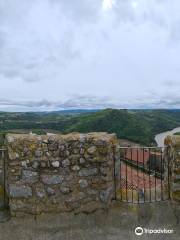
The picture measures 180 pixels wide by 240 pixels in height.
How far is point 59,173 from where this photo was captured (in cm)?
570

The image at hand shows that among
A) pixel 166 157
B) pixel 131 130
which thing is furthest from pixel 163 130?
pixel 166 157

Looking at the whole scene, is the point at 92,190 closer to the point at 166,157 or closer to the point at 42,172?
the point at 42,172

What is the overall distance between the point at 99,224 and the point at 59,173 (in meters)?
1.17

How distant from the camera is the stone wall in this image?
221 inches

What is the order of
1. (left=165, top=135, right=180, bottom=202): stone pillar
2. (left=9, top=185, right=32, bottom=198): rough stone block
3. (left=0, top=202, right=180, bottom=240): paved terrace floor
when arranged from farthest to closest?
1. (left=165, top=135, right=180, bottom=202): stone pillar
2. (left=9, top=185, right=32, bottom=198): rough stone block
3. (left=0, top=202, right=180, bottom=240): paved terrace floor

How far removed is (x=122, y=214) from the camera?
19.1ft

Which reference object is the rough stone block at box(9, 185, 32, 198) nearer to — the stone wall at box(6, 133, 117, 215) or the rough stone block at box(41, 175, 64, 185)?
the stone wall at box(6, 133, 117, 215)

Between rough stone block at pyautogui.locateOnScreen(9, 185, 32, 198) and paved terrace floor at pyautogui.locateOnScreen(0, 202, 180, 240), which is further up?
rough stone block at pyautogui.locateOnScreen(9, 185, 32, 198)

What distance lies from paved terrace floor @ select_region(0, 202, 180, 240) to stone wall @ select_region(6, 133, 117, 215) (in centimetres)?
17

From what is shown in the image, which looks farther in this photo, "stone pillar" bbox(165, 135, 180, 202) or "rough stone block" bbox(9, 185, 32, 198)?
"stone pillar" bbox(165, 135, 180, 202)

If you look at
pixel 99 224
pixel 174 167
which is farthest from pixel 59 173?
pixel 174 167

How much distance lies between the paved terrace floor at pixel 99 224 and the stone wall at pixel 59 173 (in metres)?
0.17

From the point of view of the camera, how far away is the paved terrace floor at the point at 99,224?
17.8 feet

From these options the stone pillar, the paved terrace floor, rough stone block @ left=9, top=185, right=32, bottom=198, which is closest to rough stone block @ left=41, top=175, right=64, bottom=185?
rough stone block @ left=9, top=185, right=32, bottom=198
